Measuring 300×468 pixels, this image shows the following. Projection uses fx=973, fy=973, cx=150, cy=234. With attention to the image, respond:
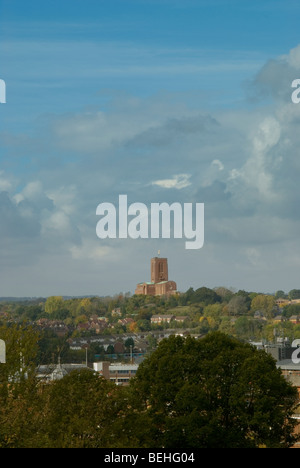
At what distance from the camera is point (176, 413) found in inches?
1753

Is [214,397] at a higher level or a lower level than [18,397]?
lower

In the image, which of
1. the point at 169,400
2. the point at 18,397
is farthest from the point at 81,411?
the point at 169,400

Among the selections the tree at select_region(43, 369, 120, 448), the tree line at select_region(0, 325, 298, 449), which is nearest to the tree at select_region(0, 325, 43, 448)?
the tree line at select_region(0, 325, 298, 449)

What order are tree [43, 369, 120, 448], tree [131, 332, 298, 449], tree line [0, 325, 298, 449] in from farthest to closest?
1. tree [131, 332, 298, 449]
2. tree line [0, 325, 298, 449]
3. tree [43, 369, 120, 448]

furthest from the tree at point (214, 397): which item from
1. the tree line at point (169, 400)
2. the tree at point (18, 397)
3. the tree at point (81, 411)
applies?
the tree at point (18, 397)

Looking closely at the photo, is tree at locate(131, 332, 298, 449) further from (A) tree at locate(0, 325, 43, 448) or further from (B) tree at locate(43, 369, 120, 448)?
(A) tree at locate(0, 325, 43, 448)

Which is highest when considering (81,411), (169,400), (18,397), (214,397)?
(18,397)

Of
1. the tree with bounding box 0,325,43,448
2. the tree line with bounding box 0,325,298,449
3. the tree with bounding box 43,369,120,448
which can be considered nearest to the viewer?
the tree with bounding box 0,325,43,448

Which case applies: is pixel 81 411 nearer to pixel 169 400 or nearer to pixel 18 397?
pixel 18 397

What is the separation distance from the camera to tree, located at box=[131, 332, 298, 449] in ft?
140

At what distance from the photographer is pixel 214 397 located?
1767 inches

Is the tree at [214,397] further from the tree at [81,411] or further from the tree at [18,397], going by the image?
the tree at [18,397]
